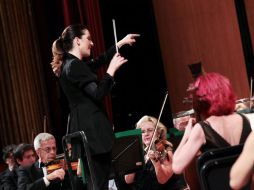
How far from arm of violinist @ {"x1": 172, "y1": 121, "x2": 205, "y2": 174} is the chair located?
0.24 feet

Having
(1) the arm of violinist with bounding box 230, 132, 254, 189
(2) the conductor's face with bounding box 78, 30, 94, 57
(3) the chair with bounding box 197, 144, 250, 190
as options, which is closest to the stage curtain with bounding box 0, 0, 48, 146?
(2) the conductor's face with bounding box 78, 30, 94, 57

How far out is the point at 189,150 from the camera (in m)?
1.92

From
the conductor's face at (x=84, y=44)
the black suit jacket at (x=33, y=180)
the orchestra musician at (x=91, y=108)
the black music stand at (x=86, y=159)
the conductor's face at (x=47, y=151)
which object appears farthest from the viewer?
the conductor's face at (x=47, y=151)

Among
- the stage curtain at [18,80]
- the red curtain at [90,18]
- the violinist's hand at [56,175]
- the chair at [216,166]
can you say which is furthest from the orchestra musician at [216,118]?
the stage curtain at [18,80]

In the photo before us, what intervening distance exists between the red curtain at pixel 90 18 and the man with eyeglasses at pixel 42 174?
137cm

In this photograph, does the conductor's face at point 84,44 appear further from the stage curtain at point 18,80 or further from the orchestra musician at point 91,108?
the stage curtain at point 18,80

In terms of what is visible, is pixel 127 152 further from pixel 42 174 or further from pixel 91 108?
pixel 42 174

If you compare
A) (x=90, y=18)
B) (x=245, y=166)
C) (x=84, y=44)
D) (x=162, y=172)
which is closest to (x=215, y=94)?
(x=245, y=166)

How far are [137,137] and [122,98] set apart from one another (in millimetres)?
2452

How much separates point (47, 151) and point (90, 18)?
6.07ft

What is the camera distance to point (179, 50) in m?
5.77

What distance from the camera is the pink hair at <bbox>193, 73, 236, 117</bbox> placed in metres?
2.01

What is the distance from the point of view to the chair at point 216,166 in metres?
1.82

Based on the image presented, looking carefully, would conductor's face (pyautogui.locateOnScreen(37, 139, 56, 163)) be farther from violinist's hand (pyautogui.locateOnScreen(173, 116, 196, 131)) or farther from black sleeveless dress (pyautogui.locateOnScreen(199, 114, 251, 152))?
black sleeveless dress (pyautogui.locateOnScreen(199, 114, 251, 152))
